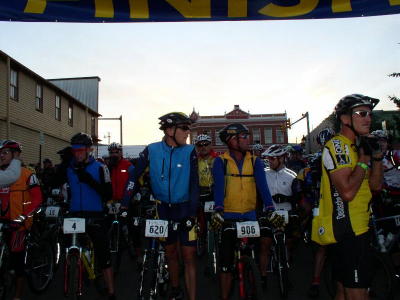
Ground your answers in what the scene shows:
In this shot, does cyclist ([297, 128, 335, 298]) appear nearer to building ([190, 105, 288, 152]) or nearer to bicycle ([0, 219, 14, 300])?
bicycle ([0, 219, 14, 300])

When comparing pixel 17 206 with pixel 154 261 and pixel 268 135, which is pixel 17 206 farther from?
pixel 268 135

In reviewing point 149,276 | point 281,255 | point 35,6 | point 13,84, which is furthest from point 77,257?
point 13,84

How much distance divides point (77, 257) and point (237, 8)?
347cm

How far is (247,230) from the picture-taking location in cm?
455

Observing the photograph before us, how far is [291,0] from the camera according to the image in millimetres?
4266

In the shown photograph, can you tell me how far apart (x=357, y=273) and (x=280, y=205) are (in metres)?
3.57

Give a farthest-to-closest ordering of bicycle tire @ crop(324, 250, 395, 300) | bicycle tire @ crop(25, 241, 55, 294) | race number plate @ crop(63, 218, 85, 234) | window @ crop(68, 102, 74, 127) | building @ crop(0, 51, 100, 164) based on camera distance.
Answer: window @ crop(68, 102, 74, 127), building @ crop(0, 51, 100, 164), bicycle tire @ crop(25, 241, 55, 294), race number plate @ crop(63, 218, 85, 234), bicycle tire @ crop(324, 250, 395, 300)

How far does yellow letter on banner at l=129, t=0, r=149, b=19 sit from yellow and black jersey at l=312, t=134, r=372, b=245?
8.02 feet

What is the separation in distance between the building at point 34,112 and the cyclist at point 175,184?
1111 cm

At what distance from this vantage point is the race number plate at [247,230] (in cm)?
453

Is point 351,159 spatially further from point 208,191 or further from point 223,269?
point 208,191

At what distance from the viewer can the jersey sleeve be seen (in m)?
3.05

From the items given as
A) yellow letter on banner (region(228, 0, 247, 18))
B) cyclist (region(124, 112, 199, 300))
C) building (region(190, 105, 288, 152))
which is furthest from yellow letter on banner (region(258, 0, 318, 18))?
building (region(190, 105, 288, 152))

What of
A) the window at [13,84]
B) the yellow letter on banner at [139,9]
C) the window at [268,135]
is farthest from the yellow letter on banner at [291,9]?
the window at [268,135]
